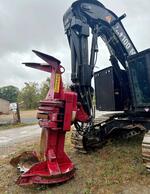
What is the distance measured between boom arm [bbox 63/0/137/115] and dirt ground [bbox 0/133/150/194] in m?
1.06

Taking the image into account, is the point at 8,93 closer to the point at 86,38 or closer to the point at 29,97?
the point at 29,97

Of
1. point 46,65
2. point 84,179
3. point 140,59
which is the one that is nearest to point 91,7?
point 140,59

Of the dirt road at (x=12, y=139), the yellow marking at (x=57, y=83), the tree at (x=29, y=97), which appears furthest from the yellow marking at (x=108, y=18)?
the tree at (x=29, y=97)

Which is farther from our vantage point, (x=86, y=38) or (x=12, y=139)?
(x=12, y=139)

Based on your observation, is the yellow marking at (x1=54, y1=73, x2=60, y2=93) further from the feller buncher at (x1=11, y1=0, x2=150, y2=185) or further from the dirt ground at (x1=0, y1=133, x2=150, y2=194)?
the dirt ground at (x1=0, y1=133, x2=150, y2=194)

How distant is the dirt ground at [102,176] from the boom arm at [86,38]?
106cm

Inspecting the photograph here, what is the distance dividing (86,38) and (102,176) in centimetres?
280

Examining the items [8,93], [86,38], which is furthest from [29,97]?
[86,38]

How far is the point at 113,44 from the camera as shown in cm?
729

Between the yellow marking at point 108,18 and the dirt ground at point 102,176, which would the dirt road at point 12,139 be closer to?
the dirt ground at point 102,176

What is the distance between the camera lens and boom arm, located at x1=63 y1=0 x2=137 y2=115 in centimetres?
616

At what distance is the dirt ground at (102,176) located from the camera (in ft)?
15.3

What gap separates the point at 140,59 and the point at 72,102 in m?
1.88

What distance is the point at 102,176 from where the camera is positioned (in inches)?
204
